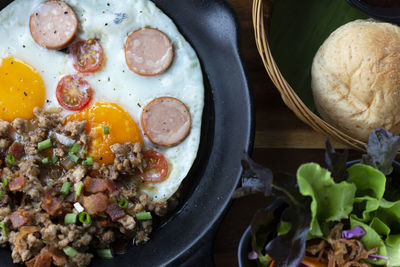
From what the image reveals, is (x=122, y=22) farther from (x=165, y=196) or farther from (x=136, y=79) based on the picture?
(x=165, y=196)

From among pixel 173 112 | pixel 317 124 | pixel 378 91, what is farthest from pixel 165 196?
pixel 378 91

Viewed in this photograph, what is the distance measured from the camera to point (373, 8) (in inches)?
107

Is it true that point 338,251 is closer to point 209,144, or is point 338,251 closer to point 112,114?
point 209,144

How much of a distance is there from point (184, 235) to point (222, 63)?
0.99 m

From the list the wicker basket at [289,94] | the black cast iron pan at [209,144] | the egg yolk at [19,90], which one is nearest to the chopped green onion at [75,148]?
A: the egg yolk at [19,90]

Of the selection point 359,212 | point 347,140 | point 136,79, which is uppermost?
point 136,79

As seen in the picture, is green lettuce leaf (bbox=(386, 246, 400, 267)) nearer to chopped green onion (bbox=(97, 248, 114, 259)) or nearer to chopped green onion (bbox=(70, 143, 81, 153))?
chopped green onion (bbox=(97, 248, 114, 259))

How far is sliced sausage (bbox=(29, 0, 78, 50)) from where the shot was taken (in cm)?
268

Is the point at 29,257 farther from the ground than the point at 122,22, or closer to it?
closer to it

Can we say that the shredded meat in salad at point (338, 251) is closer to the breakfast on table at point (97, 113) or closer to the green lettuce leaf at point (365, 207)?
the green lettuce leaf at point (365, 207)

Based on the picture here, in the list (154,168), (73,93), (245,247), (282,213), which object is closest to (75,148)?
(73,93)

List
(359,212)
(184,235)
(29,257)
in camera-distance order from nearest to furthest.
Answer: (359,212)
(29,257)
(184,235)

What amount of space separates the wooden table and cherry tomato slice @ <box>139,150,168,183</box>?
19.6 inches

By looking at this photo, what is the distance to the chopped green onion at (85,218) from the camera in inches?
97.7
